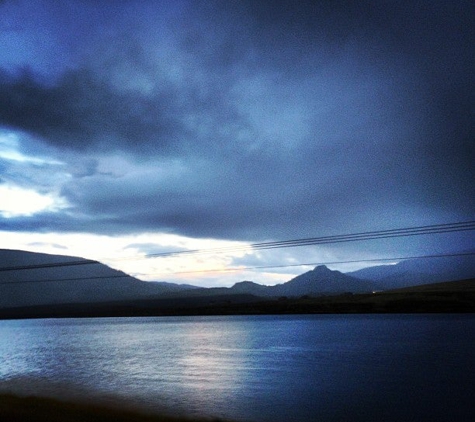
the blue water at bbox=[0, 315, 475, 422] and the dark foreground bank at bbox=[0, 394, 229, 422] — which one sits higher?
the dark foreground bank at bbox=[0, 394, 229, 422]

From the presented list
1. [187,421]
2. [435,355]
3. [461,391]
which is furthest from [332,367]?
[187,421]

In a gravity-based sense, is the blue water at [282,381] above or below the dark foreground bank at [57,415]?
below

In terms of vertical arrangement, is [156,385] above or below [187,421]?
below

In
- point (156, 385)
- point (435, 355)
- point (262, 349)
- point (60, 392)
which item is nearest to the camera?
point (60, 392)

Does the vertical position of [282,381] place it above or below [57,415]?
below

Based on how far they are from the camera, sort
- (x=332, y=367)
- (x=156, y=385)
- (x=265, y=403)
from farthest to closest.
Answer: (x=332, y=367) < (x=156, y=385) < (x=265, y=403)

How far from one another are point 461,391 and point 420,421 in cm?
800

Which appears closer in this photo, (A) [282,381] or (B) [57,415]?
(B) [57,415]

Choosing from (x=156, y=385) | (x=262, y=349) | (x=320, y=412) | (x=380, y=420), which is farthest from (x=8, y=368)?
(x=380, y=420)

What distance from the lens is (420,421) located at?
20.4 metres

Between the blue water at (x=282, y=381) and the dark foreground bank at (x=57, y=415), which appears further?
the blue water at (x=282, y=381)

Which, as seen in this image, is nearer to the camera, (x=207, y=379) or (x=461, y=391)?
(x=461, y=391)

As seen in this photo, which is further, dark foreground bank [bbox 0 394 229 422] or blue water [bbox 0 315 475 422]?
blue water [bbox 0 315 475 422]

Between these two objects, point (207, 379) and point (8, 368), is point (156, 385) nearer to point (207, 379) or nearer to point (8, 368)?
point (207, 379)
